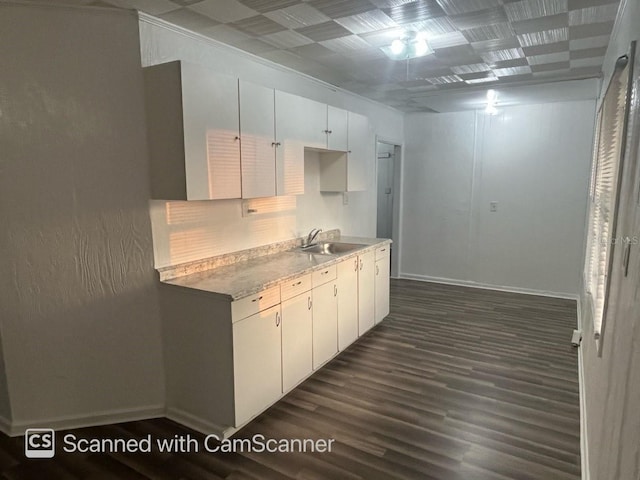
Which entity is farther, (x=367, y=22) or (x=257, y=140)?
(x=257, y=140)

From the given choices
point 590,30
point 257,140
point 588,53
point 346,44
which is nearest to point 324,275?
point 257,140

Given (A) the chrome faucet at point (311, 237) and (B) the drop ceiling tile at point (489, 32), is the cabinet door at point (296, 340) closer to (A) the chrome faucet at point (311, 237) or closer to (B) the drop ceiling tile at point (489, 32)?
(A) the chrome faucet at point (311, 237)

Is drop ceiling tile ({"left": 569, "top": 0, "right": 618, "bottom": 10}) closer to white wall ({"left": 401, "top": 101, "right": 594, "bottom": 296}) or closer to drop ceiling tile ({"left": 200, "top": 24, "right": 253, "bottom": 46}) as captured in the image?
drop ceiling tile ({"left": 200, "top": 24, "right": 253, "bottom": 46})

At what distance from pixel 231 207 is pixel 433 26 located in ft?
6.10

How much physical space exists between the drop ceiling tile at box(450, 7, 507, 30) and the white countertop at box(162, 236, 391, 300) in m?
1.84

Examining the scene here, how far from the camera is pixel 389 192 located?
660cm

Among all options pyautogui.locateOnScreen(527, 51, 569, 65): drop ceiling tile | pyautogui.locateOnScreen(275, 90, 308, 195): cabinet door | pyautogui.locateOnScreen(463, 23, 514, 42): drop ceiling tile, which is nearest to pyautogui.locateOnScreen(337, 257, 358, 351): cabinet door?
pyautogui.locateOnScreen(275, 90, 308, 195): cabinet door

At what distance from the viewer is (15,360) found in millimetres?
2393

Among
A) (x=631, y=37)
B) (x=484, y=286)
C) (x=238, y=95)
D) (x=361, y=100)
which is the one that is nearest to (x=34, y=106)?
(x=238, y=95)

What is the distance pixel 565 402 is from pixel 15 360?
350 centimetres

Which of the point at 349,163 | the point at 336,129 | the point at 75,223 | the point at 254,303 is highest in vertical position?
the point at 336,129

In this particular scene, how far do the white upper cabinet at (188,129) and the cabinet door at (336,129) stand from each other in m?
1.21

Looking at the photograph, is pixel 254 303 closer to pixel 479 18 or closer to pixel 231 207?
pixel 231 207

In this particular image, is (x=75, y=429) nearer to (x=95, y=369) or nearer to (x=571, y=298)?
(x=95, y=369)
